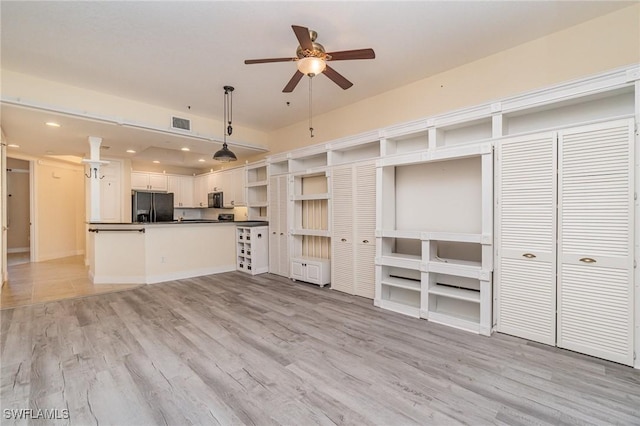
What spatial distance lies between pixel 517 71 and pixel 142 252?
19.9 feet

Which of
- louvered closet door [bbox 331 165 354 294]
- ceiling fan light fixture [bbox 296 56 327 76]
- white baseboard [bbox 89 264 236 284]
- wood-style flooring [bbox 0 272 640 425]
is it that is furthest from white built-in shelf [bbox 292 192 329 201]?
white baseboard [bbox 89 264 236 284]

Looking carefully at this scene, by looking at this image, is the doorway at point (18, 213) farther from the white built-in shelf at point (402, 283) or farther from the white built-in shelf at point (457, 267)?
the white built-in shelf at point (457, 267)

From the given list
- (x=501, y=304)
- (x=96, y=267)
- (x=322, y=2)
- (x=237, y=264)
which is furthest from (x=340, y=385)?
(x=96, y=267)

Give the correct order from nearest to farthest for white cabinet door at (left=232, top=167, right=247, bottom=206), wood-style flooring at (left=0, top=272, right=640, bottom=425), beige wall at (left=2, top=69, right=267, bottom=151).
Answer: wood-style flooring at (left=0, top=272, right=640, bottom=425)
beige wall at (left=2, top=69, right=267, bottom=151)
white cabinet door at (left=232, top=167, right=247, bottom=206)

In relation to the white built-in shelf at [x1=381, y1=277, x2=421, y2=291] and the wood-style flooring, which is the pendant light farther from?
the white built-in shelf at [x1=381, y1=277, x2=421, y2=291]

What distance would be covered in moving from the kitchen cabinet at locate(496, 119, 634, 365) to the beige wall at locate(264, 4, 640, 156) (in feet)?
2.52

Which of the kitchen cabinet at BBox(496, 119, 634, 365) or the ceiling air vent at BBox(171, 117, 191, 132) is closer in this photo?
the kitchen cabinet at BBox(496, 119, 634, 365)

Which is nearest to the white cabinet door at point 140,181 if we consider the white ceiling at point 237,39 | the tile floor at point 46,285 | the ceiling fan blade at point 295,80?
the tile floor at point 46,285

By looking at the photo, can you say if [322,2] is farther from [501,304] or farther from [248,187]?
[248,187]

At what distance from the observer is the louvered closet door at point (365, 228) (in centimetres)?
406

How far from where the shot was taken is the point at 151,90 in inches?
167

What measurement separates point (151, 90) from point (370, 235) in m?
3.91

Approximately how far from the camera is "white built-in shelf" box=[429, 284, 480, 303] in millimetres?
3097

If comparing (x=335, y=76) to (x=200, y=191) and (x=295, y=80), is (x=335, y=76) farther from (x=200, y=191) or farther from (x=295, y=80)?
(x=200, y=191)
